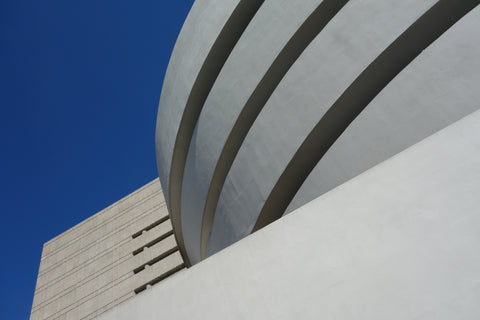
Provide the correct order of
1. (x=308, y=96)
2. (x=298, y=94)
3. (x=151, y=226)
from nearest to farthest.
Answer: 1. (x=308, y=96)
2. (x=298, y=94)
3. (x=151, y=226)

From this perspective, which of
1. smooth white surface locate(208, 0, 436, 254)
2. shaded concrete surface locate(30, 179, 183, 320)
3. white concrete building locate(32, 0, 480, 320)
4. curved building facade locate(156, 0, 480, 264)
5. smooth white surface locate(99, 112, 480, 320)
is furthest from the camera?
shaded concrete surface locate(30, 179, 183, 320)

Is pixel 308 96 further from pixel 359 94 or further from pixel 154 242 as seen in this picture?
pixel 154 242

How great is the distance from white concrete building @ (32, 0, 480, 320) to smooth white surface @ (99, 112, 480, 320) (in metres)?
0.01

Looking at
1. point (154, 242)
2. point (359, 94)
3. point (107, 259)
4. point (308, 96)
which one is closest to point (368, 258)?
point (359, 94)

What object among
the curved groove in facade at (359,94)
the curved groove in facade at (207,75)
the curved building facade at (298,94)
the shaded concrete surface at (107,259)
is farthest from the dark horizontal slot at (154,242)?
the curved groove in facade at (359,94)

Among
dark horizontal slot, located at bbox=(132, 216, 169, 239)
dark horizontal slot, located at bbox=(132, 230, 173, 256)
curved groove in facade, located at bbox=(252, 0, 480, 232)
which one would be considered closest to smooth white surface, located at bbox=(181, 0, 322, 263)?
curved groove in facade, located at bbox=(252, 0, 480, 232)

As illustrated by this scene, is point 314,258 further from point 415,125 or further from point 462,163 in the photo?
point 415,125

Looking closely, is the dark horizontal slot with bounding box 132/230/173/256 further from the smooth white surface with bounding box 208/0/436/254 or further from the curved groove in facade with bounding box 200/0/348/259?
the smooth white surface with bounding box 208/0/436/254

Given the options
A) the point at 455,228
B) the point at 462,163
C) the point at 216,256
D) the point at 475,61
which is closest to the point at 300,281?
the point at 216,256

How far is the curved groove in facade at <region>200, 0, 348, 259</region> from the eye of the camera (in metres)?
6.57

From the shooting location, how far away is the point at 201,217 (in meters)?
9.14

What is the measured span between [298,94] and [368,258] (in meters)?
4.21

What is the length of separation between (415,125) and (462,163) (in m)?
2.39

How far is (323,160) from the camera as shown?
6238mm
